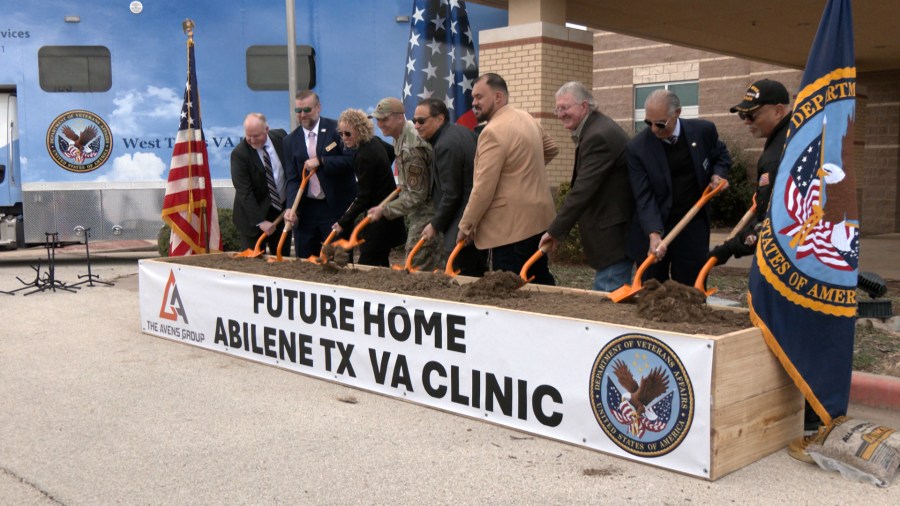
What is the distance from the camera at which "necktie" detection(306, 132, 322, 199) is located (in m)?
7.31

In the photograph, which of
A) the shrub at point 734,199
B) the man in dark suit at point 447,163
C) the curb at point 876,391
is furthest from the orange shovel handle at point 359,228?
the shrub at point 734,199

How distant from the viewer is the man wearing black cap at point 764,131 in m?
4.53

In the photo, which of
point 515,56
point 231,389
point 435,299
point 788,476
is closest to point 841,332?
point 788,476

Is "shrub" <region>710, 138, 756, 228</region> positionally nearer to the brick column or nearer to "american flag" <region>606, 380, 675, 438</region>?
the brick column

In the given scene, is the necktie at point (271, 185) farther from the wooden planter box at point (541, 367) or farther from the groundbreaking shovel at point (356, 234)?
the wooden planter box at point (541, 367)

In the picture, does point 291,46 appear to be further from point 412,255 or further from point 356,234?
point 412,255

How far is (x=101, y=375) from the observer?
5941 millimetres

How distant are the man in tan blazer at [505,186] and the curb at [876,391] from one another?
6.79 feet

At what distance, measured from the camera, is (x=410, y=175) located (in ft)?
20.6

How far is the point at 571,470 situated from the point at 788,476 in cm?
95

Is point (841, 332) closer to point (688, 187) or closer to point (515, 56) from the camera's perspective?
point (688, 187)

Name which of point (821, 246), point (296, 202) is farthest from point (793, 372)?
point (296, 202)

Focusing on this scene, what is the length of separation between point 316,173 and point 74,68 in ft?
20.4

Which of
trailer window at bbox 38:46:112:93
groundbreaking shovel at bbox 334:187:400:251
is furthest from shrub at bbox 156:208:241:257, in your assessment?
groundbreaking shovel at bbox 334:187:400:251
